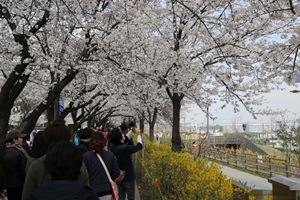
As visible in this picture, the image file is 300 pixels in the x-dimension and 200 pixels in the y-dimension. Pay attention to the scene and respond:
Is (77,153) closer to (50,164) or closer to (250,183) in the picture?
(50,164)

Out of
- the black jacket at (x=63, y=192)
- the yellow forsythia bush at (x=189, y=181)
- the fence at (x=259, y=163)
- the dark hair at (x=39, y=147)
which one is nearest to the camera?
the black jacket at (x=63, y=192)

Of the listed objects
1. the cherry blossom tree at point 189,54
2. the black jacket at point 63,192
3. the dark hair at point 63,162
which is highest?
the cherry blossom tree at point 189,54

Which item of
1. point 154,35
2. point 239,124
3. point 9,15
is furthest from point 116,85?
point 239,124

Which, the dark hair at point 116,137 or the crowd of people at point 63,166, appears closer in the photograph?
the crowd of people at point 63,166

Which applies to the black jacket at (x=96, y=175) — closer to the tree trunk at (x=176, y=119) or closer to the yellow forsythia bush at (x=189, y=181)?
the yellow forsythia bush at (x=189, y=181)

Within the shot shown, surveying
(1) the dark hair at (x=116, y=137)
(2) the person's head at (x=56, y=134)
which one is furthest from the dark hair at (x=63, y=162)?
(1) the dark hair at (x=116, y=137)

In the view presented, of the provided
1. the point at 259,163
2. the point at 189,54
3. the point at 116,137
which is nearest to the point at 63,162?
the point at 116,137

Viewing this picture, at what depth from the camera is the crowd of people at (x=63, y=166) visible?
205 cm

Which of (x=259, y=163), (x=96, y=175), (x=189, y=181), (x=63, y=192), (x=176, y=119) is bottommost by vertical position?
(x=259, y=163)

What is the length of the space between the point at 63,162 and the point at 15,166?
2.49 m

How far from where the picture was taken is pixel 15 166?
441cm

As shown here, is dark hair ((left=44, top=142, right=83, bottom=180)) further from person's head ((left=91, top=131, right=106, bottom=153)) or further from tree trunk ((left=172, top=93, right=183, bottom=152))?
tree trunk ((left=172, top=93, right=183, bottom=152))

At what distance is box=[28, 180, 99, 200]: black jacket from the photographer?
1.97m

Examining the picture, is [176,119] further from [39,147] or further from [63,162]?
[63,162]
